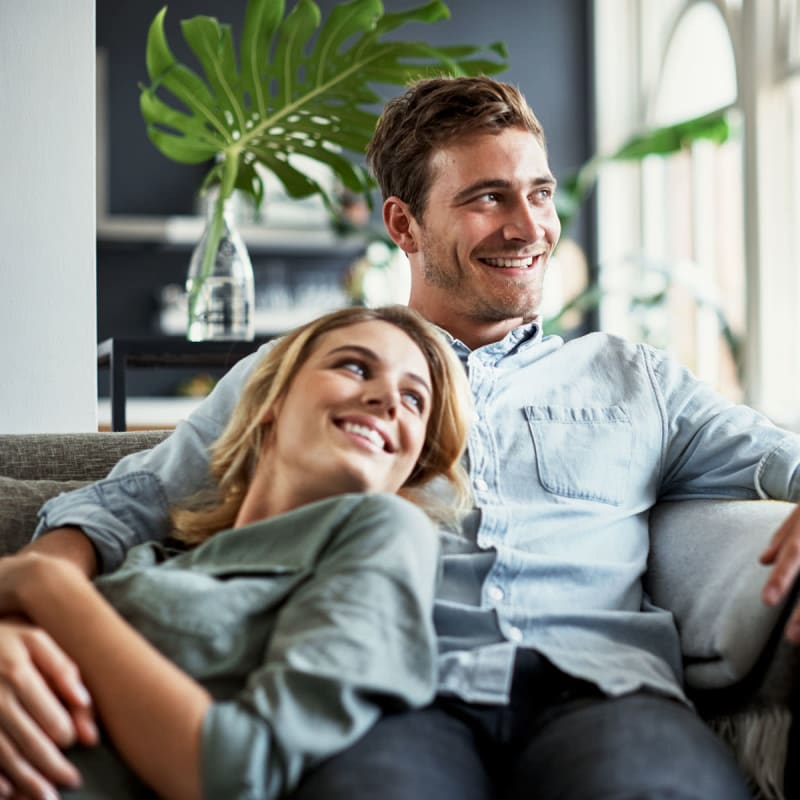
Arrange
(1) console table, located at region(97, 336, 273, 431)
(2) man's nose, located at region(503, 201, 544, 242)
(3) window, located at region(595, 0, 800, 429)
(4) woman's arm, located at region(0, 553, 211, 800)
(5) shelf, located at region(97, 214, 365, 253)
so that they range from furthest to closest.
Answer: (5) shelf, located at region(97, 214, 365, 253) < (3) window, located at region(595, 0, 800, 429) < (1) console table, located at region(97, 336, 273, 431) < (2) man's nose, located at region(503, 201, 544, 242) < (4) woman's arm, located at region(0, 553, 211, 800)

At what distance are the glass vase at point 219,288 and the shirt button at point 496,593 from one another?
130 cm

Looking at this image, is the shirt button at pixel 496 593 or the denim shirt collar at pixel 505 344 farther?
the denim shirt collar at pixel 505 344

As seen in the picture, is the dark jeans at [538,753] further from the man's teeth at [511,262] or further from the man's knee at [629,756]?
the man's teeth at [511,262]

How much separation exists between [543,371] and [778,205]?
146 inches

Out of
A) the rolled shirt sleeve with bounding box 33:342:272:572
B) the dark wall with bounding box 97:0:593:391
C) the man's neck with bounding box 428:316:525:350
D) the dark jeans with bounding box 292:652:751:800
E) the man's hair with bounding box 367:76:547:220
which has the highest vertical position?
the dark wall with bounding box 97:0:593:391

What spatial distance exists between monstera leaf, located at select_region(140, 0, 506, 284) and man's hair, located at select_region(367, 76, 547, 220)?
1.79 feet

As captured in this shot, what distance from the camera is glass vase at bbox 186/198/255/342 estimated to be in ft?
8.89

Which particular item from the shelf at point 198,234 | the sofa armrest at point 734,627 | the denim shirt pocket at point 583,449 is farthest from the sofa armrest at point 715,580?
the shelf at point 198,234

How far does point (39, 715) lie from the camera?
114 centimetres

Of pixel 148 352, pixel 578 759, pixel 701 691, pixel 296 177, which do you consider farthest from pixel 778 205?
pixel 578 759

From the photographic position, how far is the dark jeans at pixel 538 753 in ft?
3.74

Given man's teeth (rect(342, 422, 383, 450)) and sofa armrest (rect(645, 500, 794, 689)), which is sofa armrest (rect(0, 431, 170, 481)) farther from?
sofa armrest (rect(645, 500, 794, 689))

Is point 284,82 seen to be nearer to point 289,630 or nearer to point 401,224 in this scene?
point 401,224

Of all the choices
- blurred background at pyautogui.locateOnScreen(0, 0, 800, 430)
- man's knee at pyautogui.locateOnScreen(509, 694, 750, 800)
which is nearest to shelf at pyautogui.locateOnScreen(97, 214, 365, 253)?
blurred background at pyautogui.locateOnScreen(0, 0, 800, 430)
